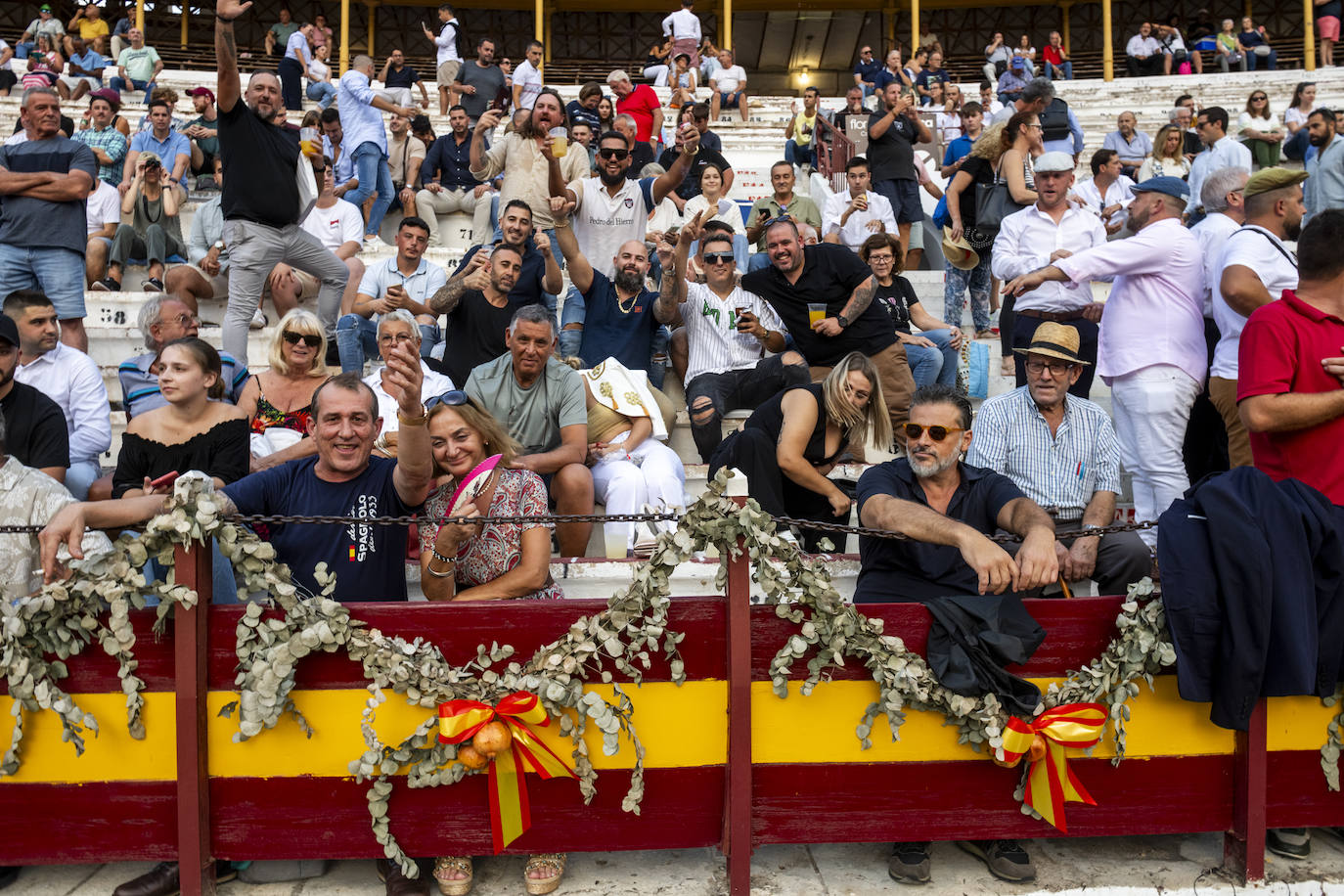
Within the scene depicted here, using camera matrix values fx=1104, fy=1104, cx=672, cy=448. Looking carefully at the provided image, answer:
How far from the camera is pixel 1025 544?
3.37m

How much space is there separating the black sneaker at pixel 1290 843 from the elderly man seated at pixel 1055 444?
136 cm

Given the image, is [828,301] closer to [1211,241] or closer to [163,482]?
[1211,241]

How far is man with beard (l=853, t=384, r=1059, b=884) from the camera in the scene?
11.2ft

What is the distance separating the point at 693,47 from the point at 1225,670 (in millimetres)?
18031

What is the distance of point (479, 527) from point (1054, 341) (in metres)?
2.72

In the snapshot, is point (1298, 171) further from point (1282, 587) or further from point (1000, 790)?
point (1000, 790)

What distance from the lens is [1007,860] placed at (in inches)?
134

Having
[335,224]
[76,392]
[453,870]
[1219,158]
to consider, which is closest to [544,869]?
[453,870]

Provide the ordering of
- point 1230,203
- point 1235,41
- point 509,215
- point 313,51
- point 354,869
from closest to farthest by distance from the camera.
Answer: point 354,869 < point 1230,203 < point 509,215 < point 313,51 < point 1235,41

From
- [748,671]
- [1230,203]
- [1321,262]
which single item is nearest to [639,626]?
[748,671]

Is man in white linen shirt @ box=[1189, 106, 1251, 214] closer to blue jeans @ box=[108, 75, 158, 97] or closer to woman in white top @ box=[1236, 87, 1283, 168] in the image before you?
woman in white top @ box=[1236, 87, 1283, 168]

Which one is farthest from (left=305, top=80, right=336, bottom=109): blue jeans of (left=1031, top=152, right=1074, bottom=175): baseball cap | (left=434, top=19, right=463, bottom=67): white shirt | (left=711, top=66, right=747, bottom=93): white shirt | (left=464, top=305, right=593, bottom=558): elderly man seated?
(left=1031, top=152, right=1074, bottom=175): baseball cap

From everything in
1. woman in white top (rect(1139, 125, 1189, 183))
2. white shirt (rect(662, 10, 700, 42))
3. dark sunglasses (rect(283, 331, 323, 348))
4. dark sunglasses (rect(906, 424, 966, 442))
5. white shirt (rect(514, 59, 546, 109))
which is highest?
white shirt (rect(662, 10, 700, 42))

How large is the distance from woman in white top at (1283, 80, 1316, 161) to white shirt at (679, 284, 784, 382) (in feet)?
27.2
